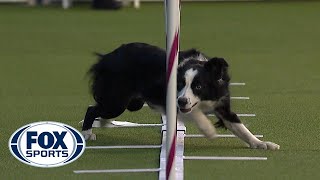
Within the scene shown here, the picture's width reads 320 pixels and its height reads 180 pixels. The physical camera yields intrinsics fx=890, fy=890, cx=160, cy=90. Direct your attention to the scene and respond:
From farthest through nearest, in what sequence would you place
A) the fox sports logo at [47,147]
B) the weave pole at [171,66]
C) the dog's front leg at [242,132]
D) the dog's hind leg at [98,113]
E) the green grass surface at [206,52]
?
the dog's hind leg at [98,113] < the dog's front leg at [242,132] < the green grass surface at [206,52] < the fox sports logo at [47,147] < the weave pole at [171,66]

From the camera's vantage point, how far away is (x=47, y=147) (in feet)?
20.7

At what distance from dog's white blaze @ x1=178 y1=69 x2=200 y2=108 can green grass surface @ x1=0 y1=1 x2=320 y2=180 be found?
0.45m

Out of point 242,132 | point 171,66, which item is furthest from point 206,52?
point 171,66

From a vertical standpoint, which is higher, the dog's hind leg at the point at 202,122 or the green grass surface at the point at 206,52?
the dog's hind leg at the point at 202,122

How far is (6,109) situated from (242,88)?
2706 millimetres

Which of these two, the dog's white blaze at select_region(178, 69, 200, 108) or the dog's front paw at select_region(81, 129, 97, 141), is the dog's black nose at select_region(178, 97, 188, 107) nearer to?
the dog's white blaze at select_region(178, 69, 200, 108)

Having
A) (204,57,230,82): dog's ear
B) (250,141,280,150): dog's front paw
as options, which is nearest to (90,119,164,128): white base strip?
(250,141,280,150): dog's front paw

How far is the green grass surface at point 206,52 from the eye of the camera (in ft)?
21.2

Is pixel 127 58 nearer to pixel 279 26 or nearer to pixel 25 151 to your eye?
pixel 25 151

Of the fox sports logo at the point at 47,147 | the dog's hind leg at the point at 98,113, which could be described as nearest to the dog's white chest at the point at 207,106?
the dog's hind leg at the point at 98,113

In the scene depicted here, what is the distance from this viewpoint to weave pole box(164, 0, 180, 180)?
4.93 meters

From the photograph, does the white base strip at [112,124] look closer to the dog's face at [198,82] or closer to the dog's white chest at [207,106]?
the dog's white chest at [207,106]

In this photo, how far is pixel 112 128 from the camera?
7.69 m

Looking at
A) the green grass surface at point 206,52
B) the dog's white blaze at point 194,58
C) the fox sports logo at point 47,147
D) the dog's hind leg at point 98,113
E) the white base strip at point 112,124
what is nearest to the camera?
the fox sports logo at point 47,147
